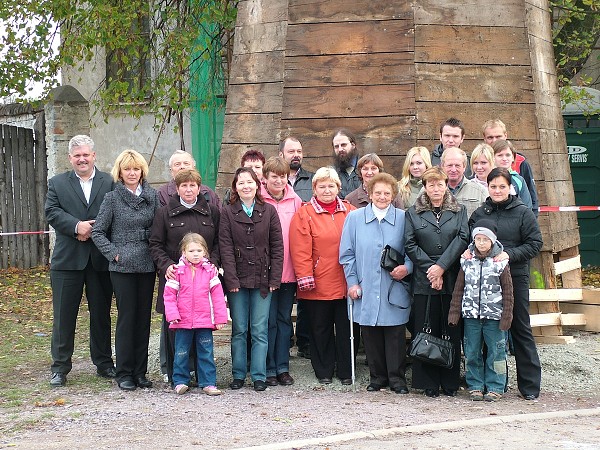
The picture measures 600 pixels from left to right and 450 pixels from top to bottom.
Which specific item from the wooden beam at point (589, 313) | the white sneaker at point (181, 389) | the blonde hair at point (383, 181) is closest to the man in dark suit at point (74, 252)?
the white sneaker at point (181, 389)

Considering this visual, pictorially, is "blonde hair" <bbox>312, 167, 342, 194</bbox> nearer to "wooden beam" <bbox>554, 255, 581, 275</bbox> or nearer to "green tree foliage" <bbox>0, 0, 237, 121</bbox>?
"wooden beam" <bbox>554, 255, 581, 275</bbox>

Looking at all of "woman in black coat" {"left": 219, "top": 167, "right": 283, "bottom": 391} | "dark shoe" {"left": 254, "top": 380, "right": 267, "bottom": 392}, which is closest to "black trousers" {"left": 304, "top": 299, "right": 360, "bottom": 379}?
"woman in black coat" {"left": 219, "top": 167, "right": 283, "bottom": 391}

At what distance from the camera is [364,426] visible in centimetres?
653

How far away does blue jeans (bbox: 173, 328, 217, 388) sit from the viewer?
761cm

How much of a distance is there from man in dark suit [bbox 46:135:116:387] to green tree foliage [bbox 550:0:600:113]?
812 centimetres

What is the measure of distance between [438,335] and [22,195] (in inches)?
411

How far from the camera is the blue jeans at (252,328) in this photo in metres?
7.79

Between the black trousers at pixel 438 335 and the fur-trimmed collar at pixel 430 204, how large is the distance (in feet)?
2.05

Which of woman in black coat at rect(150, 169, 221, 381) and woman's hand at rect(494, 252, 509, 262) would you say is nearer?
woman's hand at rect(494, 252, 509, 262)

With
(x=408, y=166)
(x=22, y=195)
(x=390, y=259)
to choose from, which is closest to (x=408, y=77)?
(x=408, y=166)

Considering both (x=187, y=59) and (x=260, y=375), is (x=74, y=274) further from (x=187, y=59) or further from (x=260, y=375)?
(x=187, y=59)

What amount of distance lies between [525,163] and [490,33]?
1400mm

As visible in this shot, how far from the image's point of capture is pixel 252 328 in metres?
7.83

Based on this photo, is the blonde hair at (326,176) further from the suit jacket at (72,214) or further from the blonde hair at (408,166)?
the suit jacket at (72,214)
